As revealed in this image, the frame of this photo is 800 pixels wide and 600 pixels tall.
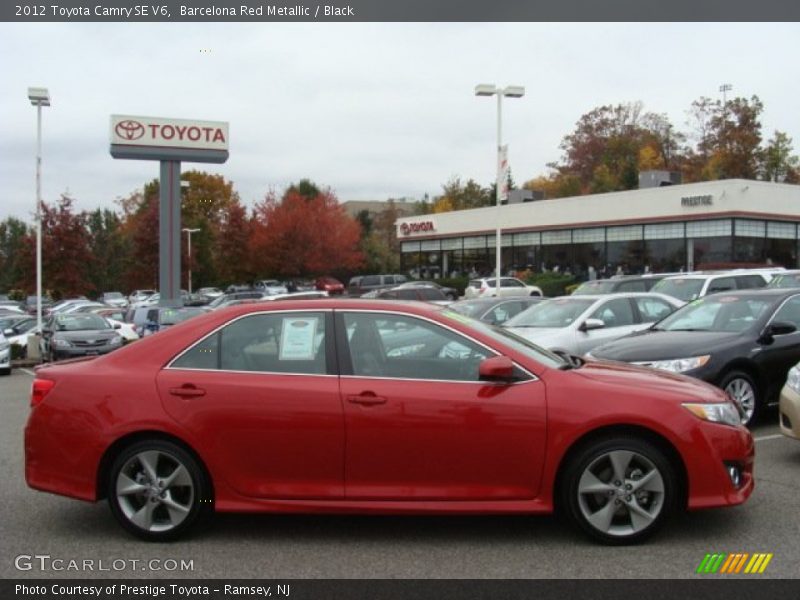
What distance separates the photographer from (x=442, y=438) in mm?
4953

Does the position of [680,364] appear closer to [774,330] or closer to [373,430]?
[774,330]

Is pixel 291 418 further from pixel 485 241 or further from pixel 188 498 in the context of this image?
pixel 485 241

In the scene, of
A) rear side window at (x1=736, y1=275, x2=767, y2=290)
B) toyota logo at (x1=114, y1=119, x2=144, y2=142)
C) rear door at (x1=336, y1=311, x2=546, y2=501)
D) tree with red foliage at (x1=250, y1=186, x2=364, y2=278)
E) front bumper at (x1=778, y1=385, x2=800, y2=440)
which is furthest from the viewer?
tree with red foliage at (x1=250, y1=186, x2=364, y2=278)

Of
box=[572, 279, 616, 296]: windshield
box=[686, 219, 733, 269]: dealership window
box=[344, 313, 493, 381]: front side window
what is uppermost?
box=[686, 219, 733, 269]: dealership window

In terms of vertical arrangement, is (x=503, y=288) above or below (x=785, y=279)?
below

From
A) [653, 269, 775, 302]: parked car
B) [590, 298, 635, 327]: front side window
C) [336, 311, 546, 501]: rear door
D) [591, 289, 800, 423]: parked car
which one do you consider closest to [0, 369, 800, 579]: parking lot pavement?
[336, 311, 546, 501]: rear door

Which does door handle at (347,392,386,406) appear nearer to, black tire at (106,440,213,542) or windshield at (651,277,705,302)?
black tire at (106,440,213,542)

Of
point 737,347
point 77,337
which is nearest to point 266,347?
point 737,347

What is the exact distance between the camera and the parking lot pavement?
4.67 metres

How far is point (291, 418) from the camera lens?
199 inches

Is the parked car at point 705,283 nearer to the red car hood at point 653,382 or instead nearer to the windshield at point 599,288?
the windshield at point 599,288

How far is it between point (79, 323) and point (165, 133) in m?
Result: 17.5

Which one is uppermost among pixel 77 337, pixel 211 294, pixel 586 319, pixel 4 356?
pixel 586 319

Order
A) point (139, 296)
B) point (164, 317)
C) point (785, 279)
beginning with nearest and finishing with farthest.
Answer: point (785, 279) → point (164, 317) → point (139, 296)
